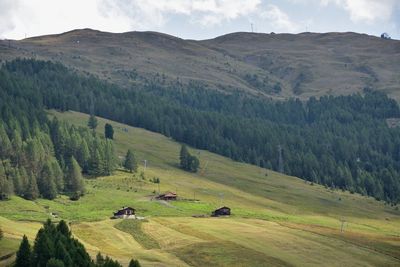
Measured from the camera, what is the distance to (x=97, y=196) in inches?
6186

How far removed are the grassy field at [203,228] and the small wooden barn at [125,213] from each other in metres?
2.10

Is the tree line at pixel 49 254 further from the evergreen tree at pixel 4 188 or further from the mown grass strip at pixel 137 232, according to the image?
the evergreen tree at pixel 4 188

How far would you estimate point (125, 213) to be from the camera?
135 meters

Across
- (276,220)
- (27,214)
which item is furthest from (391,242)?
(27,214)

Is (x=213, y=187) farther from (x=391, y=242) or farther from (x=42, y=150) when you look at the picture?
(x=391, y=242)

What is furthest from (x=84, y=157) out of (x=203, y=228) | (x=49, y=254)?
(x=49, y=254)

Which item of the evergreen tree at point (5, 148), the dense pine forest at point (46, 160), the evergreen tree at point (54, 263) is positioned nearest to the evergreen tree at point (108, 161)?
the dense pine forest at point (46, 160)

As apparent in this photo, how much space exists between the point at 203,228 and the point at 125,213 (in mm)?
19025

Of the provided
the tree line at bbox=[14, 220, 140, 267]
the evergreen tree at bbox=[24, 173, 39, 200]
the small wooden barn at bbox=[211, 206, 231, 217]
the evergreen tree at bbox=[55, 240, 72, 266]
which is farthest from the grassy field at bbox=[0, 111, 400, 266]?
the evergreen tree at bbox=[55, 240, 72, 266]

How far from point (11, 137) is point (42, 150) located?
1988cm

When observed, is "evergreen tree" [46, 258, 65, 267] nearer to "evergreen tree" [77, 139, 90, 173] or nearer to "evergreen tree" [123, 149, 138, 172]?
"evergreen tree" [77, 139, 90, 173]

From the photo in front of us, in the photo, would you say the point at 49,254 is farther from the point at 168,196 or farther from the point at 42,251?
the point at 168,196

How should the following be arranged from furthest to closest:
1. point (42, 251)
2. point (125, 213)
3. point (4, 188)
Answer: point (4, 188), point (125, 213), point (42, 251)

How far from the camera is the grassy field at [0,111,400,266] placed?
101 meters
